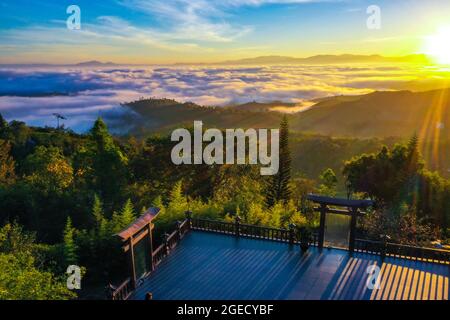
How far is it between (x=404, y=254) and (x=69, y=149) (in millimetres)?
43882

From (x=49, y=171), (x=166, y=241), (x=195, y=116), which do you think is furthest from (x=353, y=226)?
(x=195, y=116)

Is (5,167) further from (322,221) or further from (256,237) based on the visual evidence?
(322,221)

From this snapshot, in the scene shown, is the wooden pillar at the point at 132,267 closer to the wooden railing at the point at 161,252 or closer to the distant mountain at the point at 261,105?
the wooden railing at the point at 161,252

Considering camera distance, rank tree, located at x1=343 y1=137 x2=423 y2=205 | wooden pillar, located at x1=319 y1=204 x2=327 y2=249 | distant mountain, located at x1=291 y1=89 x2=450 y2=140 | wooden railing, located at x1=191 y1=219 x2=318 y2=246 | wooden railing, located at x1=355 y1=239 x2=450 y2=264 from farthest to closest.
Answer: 1. distant mountain, located at x1=291 y1=89 x2=450 y2=140
2. tree, located at x1=343 y1=137 x2=423 y2=205
3. wooden railing, located at x1=191 y1=219 x2=318 y2=246
4. wooden pillar, located at x1=319 y1=204 x2=327 y2=249
5. wooden railing, located at x1=355 y1=239 x2=450 y2=264

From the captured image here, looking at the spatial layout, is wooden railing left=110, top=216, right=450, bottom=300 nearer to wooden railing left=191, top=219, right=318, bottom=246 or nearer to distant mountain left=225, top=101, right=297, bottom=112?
wooden railing left=191, top=219, right=318, bottom=246

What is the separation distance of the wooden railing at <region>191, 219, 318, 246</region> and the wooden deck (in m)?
0.39

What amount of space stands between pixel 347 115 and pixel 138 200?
10009 cm

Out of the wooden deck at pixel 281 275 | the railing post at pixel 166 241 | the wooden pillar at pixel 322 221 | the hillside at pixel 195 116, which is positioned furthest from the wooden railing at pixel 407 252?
the hillside at pixel 195 116

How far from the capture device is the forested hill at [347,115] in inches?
3954

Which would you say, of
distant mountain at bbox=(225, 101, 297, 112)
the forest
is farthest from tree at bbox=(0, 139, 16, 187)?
distant mountain at bbox=(225, 101, 297, 112)

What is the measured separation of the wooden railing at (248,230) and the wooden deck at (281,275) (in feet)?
1.28

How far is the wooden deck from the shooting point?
367 inches
